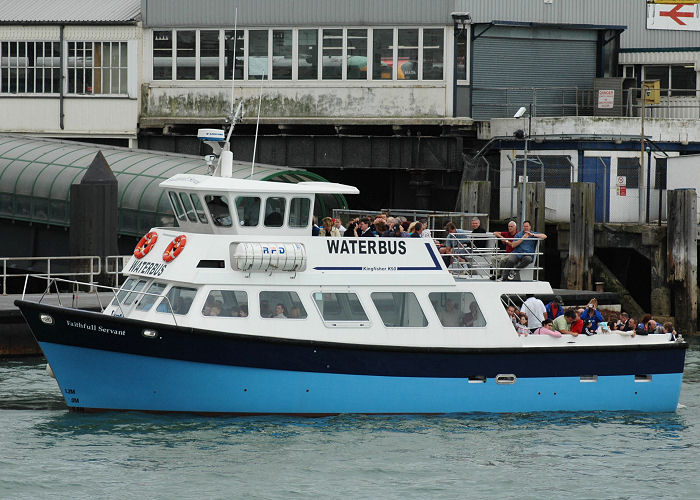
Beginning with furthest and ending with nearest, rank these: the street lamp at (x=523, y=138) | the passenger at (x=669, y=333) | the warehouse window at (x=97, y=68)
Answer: the warehouse window at (x=97, y=68), the street lamp at (x=523, y=138), the passenger at (x=669, y=333)

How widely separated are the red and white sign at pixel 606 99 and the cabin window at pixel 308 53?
28.2 feet

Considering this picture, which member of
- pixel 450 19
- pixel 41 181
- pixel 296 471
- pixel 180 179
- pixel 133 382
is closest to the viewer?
pixel 296 471

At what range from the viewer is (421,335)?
65.5ft

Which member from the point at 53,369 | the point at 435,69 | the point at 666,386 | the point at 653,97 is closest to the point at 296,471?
the point at 53,369

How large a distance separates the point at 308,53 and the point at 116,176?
7412 mm

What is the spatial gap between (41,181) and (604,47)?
1778cm

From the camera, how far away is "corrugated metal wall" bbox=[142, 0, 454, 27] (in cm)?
3734

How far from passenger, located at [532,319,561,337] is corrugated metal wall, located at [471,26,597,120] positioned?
17.1 m

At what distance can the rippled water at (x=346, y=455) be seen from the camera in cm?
1644

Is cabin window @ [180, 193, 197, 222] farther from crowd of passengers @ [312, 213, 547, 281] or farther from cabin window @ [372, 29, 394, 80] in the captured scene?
cabin window @ [372, 29, 394, 80]

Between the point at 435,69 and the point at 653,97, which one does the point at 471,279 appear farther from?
the point at 653,97

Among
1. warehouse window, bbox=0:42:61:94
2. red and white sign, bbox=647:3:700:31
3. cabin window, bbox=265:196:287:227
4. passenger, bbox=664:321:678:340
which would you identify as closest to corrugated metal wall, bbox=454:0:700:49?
red and white sign, bbox=647:3:700:31

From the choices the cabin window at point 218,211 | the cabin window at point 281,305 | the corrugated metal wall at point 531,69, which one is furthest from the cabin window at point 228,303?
the corrugated metal wall at point 531,69

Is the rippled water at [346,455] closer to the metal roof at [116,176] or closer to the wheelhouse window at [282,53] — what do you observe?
the metal roof at [116,176]
